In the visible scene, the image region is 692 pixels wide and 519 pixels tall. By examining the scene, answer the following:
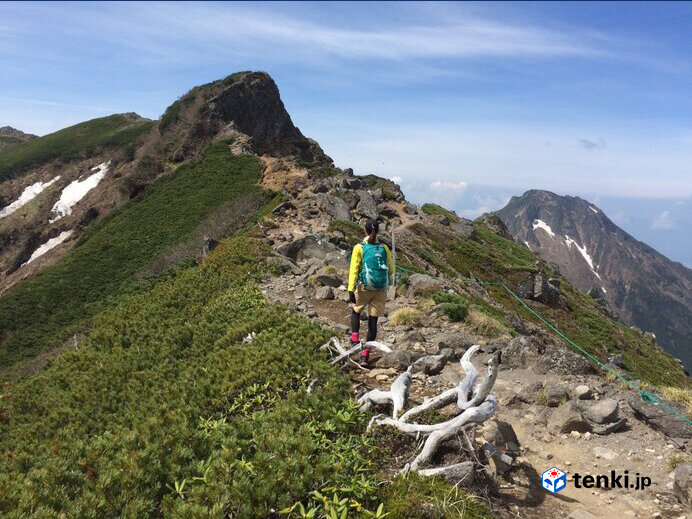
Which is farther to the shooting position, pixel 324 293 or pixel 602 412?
pixel 324 293

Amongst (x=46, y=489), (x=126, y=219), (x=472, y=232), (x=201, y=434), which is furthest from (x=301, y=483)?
(x=472, y=232)

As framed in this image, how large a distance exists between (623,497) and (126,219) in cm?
5678

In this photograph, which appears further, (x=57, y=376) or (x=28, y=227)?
(x=28, y=227)

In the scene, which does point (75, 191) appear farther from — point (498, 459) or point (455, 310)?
point (498, 459)

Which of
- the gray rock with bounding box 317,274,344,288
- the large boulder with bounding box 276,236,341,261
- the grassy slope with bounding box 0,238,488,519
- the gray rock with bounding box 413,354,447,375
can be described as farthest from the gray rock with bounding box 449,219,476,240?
the gray rock with bounding box 413,354,447,375

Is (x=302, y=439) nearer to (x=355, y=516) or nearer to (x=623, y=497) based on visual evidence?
(x=355, y=516)

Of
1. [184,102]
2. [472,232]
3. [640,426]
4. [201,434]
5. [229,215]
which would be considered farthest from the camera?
[184,102]

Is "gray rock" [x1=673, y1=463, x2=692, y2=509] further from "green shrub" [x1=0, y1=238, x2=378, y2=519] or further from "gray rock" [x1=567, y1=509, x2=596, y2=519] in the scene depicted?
"green shrub" [x1=0, y1=238, x2=378, y2=519]

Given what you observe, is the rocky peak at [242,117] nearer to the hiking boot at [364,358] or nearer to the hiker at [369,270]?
the hiker at [369,270]

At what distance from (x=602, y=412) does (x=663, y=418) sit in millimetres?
981

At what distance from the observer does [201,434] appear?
6.77 metres

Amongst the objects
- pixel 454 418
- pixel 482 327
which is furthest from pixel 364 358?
pixel 482 327

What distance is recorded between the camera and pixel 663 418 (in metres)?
7.79

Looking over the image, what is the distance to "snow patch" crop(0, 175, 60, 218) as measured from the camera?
77500mm
